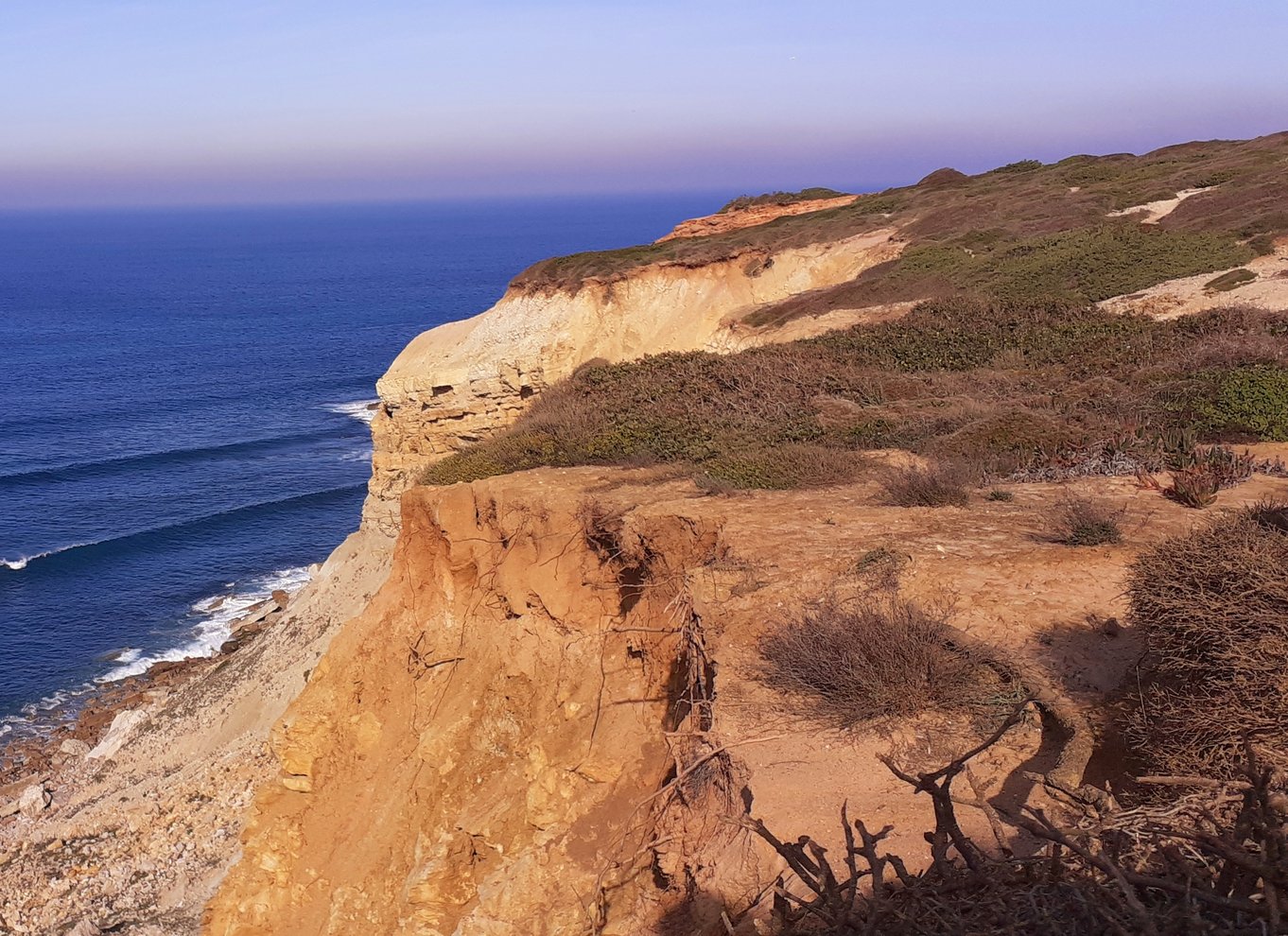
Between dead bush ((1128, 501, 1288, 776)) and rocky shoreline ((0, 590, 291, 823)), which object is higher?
dead bush ((1128, 501, 1288, 776))

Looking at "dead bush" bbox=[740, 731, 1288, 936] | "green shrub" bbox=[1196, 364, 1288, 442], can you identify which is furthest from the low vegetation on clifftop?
"dead bush" bbox=[740, 731, 1288, 936]

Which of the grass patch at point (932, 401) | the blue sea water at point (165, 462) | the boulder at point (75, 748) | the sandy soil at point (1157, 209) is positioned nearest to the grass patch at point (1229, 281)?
the grass patch at point (932, 401)

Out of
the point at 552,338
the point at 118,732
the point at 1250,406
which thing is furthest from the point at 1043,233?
the point at 118,732

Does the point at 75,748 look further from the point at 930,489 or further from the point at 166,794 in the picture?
the point at 930,489

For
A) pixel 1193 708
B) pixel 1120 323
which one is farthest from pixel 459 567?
pixel 1120 323

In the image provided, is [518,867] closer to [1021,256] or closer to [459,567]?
[459,567]

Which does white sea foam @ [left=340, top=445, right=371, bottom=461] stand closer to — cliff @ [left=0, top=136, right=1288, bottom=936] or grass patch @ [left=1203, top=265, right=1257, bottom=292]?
cliff @ [left=0, top=136, right=1288, bottom=936]
